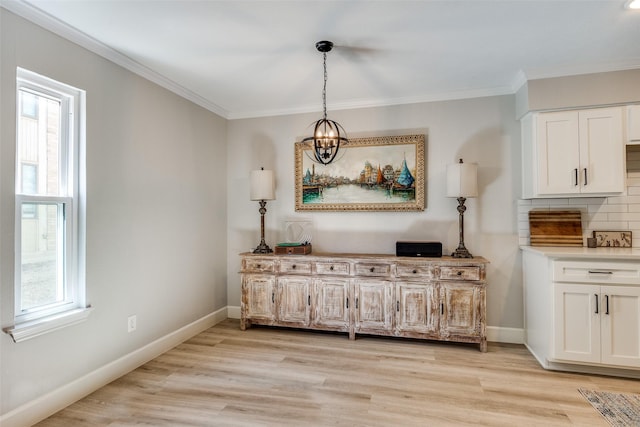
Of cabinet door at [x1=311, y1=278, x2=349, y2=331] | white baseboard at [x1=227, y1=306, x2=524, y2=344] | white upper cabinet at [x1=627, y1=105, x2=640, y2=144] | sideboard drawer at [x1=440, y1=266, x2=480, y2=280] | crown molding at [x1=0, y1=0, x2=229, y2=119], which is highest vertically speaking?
crown molding at [x1=0, y1=0, x2=229, y2=119]

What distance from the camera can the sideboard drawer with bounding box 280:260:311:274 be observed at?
11.9 feet

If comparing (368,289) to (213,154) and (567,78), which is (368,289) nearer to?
(213,154)

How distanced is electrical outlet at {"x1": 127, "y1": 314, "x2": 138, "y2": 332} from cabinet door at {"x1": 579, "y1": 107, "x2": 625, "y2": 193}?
400cm

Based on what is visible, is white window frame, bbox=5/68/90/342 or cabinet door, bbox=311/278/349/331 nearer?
white window frame, bbox=5/68/90/342

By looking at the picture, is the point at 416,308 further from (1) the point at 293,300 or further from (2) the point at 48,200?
(2) the point at 48,200

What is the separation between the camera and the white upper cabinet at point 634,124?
288 centimetres

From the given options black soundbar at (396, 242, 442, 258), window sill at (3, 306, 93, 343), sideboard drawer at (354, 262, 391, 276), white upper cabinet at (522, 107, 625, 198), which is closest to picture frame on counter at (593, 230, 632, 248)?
white upper cabinet at (522, 107, 625, 198)

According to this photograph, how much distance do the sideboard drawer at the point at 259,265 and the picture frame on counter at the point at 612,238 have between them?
3.16 m

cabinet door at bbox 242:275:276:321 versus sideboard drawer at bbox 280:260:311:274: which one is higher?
sideboard drawer at bbox 280:260:311:274

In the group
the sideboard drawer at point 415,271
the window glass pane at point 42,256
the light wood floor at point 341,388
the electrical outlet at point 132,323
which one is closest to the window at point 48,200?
the window glass pane at point 42,256

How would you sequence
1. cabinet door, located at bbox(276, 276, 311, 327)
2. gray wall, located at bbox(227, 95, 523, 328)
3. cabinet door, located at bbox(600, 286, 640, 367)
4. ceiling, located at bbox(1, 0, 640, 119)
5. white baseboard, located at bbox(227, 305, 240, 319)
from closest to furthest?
ceiling, located at bbox(1, 0, 640, 119) < cabinet door, located at bbox(600, 286, 640, 367) < gray wall, located at bbox(227, 95, 523, 328) < cabinet door, located at bbox(276, 276, 311, 327) < white baseboard, located at bbox(227, 305, 240, 319)

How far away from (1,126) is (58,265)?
959mm

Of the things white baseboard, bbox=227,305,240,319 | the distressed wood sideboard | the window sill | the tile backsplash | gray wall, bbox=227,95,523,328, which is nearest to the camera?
the window sill

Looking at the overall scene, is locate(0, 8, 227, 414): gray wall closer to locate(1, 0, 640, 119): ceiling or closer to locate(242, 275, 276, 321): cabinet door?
locate(1, 0, 640, 119): ceiling
